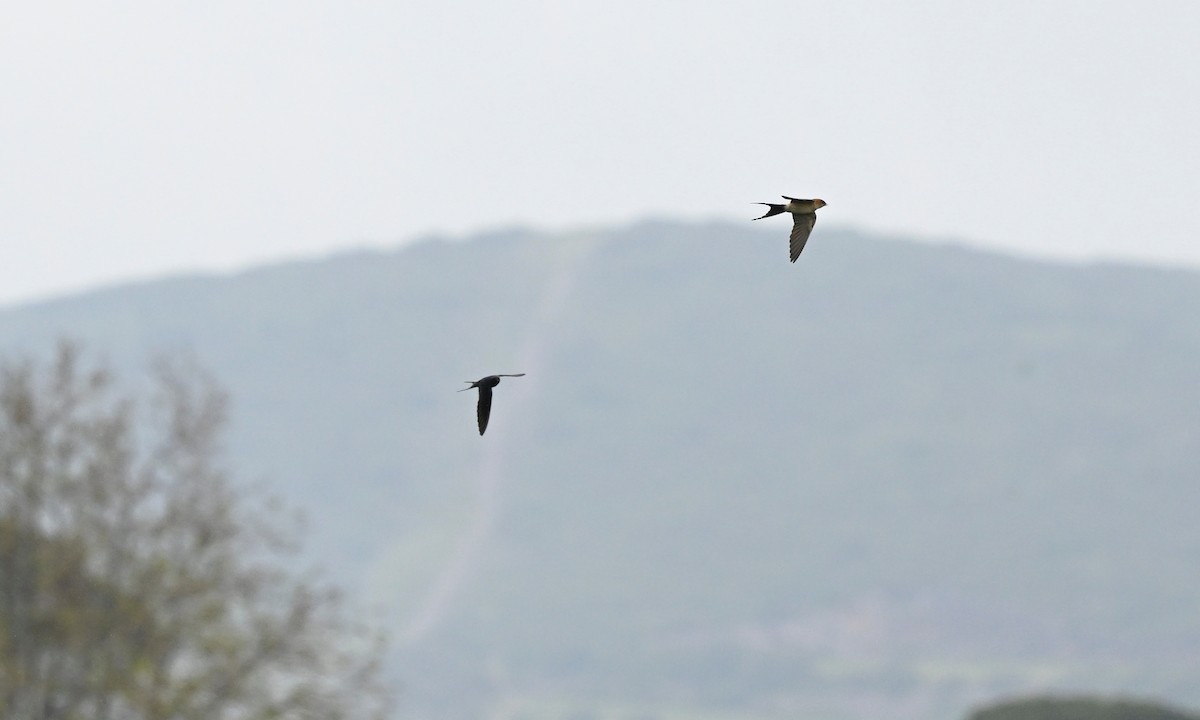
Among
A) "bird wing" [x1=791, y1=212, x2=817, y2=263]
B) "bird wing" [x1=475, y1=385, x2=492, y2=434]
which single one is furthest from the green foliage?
"bird wing" [x1=475, y1=385, x2=492, y2=434]

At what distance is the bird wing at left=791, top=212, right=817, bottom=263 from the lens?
1064 cm

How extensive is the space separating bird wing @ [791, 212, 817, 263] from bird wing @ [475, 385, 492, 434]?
1.60m

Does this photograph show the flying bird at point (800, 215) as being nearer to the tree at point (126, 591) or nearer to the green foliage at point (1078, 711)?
the tree at point (126, 591)

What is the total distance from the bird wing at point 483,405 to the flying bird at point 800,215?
1.50 meters

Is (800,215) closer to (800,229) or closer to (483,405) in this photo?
(800,229)

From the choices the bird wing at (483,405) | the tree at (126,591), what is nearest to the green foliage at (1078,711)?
the tree at (126,591)

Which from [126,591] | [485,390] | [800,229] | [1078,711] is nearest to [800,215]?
[800,229]

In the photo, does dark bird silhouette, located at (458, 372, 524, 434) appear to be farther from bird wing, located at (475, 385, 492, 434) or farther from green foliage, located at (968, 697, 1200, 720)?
green foliage, located at (968, 697, 1200, 720)

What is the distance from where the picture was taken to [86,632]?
4297 cm

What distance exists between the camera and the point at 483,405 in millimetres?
10281

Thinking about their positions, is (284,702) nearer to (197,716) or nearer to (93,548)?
(197,716)

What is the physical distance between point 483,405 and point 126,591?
34.8m

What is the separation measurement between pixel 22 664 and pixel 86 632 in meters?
1.31

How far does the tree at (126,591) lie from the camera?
139 ft
